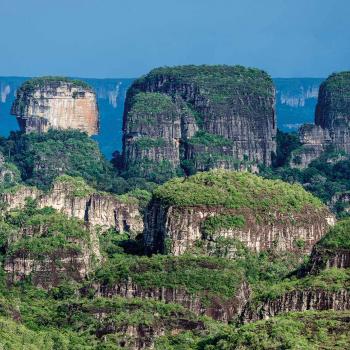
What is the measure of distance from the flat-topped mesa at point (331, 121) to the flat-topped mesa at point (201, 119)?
114 inches

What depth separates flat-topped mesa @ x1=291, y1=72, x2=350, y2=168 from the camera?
156 m

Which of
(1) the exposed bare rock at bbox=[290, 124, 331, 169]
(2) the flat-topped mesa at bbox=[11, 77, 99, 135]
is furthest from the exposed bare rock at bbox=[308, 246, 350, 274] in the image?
(2) the flat-topped mesa at bbox=[11, 77, 99, 135]

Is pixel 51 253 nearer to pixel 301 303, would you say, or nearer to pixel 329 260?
pixel 329 260

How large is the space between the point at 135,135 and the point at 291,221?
191ft

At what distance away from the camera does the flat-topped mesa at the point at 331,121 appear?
513ft

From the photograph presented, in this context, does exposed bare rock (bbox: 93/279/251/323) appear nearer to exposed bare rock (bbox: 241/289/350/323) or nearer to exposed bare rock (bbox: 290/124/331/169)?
exposed bare rock (bbox: 241/289/350/323)

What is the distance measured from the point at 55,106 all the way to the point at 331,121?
63.5 ft

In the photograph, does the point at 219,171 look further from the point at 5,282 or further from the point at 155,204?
the point at 5,282

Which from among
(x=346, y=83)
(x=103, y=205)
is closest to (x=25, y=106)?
(x=346, y=83)

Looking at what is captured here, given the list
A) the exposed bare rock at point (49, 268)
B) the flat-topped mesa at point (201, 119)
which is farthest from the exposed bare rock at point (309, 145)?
the exposed bare rock at point (49, 268)

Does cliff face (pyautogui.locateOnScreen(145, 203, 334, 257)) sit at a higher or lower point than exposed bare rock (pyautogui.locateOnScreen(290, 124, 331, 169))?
lower

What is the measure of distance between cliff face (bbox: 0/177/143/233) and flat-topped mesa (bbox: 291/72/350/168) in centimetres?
4061

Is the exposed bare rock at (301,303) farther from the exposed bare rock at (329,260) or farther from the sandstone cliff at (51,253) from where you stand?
the sandstone cliff at (51,253)

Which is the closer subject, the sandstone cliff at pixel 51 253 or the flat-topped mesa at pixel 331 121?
the sandstone cliff at pixel 51 253
